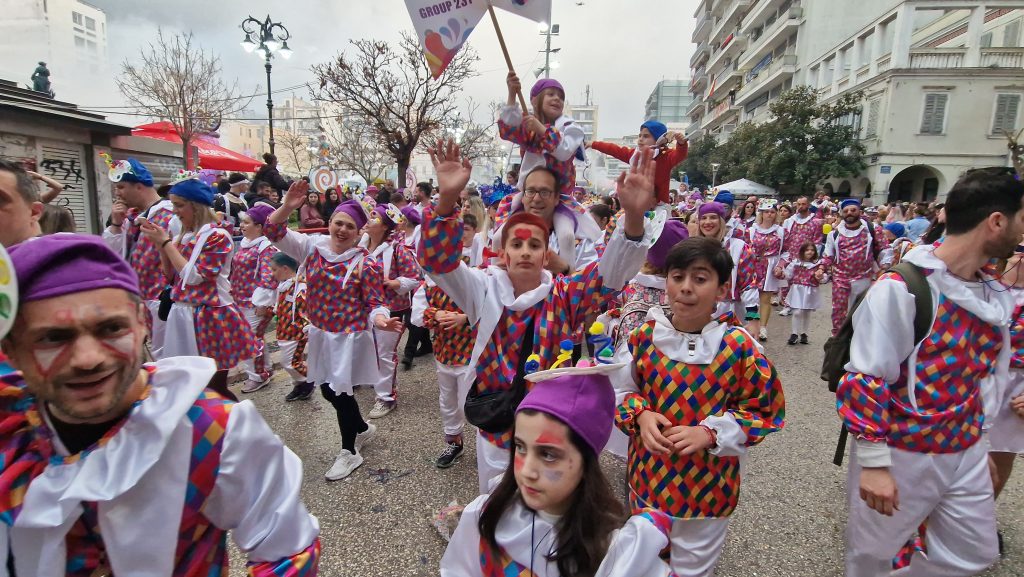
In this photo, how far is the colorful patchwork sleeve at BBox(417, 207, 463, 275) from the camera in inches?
90.4

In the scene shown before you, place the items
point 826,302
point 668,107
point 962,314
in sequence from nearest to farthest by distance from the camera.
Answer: point 962,314, point 826,302, point 668,107

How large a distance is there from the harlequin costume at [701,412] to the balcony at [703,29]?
7211cm

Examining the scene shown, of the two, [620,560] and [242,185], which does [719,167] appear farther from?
[620,560]

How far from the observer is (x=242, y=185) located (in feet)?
32.8

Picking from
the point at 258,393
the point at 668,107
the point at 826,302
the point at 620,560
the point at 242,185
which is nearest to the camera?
the point at 620,560

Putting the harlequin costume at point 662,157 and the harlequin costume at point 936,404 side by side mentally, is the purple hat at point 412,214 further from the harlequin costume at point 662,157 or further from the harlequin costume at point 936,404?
the harlequin costume at point 936,404

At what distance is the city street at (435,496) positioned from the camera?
291cm

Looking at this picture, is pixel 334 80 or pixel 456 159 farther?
pixel 334 80

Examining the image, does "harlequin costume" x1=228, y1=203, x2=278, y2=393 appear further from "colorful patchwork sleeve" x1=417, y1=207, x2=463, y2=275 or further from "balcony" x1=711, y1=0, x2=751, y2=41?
"balcony" x1=711, y1=0, x2=751, y2=41

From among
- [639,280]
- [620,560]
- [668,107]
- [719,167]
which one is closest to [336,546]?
[620,560]

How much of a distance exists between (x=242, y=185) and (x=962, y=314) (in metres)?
10.9

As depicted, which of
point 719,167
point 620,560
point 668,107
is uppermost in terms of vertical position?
point 668,107

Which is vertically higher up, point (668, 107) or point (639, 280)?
point (668, 107)

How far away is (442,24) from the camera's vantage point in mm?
3154
